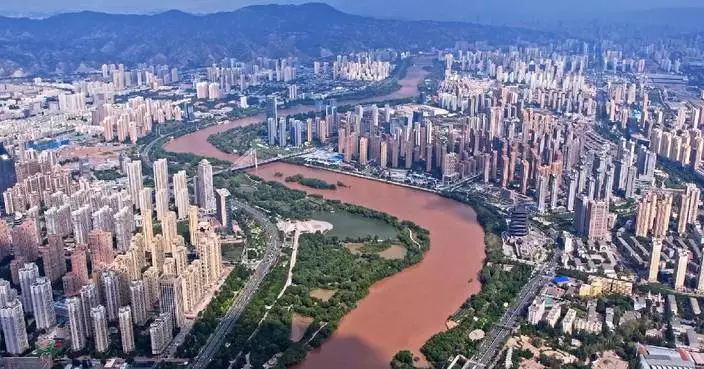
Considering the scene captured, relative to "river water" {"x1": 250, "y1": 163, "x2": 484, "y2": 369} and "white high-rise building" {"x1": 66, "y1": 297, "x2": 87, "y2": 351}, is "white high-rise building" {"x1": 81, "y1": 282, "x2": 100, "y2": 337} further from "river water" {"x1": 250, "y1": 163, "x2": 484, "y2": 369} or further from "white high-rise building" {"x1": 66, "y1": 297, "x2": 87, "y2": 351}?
"river water" {"x1": 250, "y1": 163, "x2": 484, "y2": 369}

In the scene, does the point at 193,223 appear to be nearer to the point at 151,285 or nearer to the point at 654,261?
the point at 151,285

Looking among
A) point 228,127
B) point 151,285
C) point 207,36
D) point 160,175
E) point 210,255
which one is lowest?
point 151,285

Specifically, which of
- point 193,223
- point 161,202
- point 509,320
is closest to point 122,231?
point 193,223

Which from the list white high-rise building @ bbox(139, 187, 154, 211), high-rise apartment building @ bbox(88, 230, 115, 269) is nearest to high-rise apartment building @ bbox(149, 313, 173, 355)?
high-rise apartment building @ bbox(88, 230, 115, 269)

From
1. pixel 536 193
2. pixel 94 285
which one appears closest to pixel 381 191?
pixel 536 193

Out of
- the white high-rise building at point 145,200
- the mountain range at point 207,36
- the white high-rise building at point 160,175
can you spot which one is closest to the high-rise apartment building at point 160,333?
the white high-rise building at point 145,200

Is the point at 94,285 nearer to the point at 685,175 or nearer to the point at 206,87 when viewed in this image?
the point at 685,175
